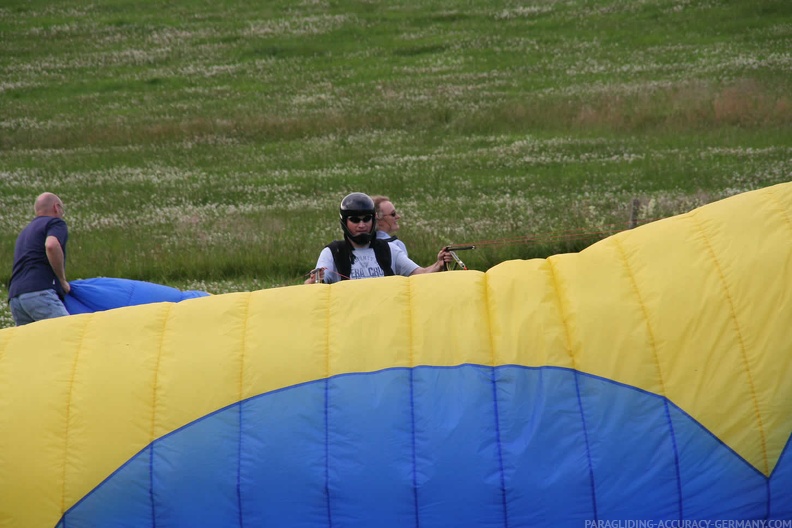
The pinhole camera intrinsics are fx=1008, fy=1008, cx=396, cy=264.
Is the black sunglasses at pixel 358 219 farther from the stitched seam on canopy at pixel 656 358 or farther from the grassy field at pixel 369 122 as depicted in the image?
the grassy field at pixel 369 122

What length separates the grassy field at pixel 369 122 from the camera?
60.6 ft

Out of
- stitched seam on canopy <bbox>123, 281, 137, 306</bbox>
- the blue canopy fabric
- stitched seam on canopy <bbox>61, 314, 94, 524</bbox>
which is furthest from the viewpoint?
stitched seam on canopy <bbox>123, 281, 137, 306</bbox>

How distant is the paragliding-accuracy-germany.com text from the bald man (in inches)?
269

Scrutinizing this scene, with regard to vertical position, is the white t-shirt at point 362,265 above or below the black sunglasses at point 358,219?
below

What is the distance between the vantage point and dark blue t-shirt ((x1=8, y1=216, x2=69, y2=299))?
10891mm

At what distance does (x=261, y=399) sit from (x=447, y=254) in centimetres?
286

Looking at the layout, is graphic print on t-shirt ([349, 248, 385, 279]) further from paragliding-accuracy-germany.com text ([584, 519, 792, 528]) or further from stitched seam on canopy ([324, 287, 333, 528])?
paragliding-accuracy-germany.com text ([584, 519, 792, 528])

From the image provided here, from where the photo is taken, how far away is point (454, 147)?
1064 inches

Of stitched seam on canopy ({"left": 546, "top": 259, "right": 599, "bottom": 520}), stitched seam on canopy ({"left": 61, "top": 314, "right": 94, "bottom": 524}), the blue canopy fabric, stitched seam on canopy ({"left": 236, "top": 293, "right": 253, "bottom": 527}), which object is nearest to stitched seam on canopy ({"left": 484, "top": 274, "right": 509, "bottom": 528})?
stitched seam on canopy ({"left": 546, "top": 259, "right": 599, "bottom": 520})

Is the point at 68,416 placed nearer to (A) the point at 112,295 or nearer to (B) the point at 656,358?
(B) the point at 656,358

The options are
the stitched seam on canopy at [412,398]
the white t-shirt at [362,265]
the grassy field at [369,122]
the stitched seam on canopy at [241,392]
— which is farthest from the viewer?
the grassy field at [369,122]

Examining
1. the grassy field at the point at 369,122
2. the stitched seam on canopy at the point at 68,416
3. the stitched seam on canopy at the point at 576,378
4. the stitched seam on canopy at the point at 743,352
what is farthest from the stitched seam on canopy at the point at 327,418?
the grassy field at the point at 369,122

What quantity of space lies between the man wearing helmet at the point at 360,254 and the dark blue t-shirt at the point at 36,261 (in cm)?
340

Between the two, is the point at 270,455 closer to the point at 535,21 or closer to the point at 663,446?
the point at 663,446
